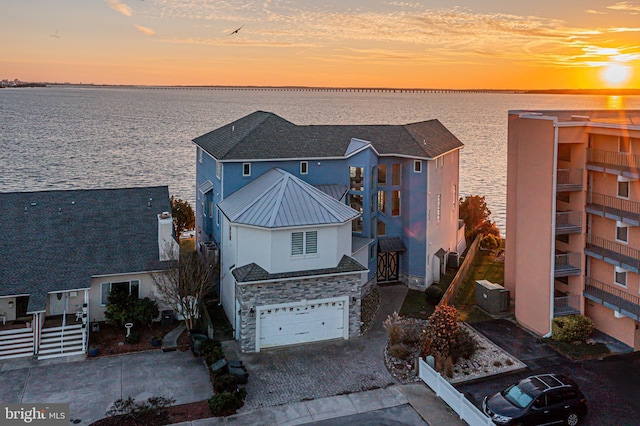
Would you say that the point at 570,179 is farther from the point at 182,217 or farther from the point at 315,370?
the point at 182,217

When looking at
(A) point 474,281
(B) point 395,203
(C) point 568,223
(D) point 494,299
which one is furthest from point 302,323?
(A) point 474,281

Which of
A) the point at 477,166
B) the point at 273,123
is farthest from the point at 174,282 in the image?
the point at 477,166

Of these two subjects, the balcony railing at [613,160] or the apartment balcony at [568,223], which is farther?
the apartment balcony at [568,223]

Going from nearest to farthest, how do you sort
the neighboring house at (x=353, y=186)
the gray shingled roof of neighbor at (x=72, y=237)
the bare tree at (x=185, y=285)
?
the gray shingled roof of neighbor at (x=72, y=237) → the bare tree at (x=185, y=285) → the neighboring house at (x=353, y=186)

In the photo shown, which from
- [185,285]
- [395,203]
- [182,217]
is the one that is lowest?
[185,285]

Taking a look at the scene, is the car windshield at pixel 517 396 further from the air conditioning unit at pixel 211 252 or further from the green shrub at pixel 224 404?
the air conditioning unit at pixel 211 252

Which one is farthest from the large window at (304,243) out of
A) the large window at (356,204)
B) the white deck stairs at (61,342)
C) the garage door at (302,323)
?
the white deck stairs at (61,342)
